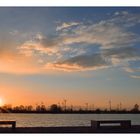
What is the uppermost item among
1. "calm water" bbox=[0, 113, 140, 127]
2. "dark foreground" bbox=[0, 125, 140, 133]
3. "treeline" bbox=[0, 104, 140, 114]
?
"treeline" bbox=[0, 104, 140, 114]

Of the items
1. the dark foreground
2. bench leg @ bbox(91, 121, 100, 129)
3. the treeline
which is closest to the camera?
the dark foreground

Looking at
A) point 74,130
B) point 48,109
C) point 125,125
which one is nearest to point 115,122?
point 125,125

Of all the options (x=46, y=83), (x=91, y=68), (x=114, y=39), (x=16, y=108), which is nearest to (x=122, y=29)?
(x=114, y=39)

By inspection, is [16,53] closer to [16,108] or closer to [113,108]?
[16,108]

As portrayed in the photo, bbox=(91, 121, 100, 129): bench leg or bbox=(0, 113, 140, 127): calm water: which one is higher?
bbox=(0, 113, 140, 127): calm water

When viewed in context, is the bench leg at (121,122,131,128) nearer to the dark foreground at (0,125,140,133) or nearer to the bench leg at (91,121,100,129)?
the dark foreground at (0,125,140,133)

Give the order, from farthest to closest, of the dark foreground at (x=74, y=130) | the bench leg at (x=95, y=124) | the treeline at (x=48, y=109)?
the treeline at (x=48, y=109) < the bench leg at (x=95, y=124) < the dark foreground at (x=74, y=130)

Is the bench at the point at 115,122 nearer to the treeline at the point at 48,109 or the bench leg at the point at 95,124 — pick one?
the bench leg at the point at 95,124

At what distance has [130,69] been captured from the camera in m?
6.41

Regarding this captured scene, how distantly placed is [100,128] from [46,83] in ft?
2.92

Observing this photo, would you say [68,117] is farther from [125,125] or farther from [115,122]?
[125,125]

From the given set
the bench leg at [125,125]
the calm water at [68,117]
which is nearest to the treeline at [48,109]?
the calm water at [68,117]

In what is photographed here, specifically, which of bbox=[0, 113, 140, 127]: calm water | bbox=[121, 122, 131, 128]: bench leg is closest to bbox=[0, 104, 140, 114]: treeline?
bbox=[0, 113, 140, 127]: calm water
